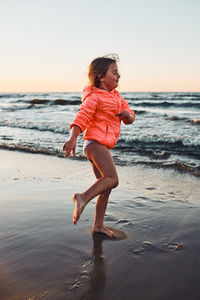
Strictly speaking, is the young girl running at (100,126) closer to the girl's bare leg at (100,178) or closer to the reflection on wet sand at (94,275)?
the girl's bare leg at (100,178)

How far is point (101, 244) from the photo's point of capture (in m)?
2.34

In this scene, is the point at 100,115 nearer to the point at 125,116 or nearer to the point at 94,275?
the point at 125,116

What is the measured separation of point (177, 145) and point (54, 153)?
10.9 feet

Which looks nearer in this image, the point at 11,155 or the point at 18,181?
the point at 18,181

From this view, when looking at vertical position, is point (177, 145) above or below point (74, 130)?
below

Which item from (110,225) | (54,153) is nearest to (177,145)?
(54,153)

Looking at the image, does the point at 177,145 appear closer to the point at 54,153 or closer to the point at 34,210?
the point at 54,153

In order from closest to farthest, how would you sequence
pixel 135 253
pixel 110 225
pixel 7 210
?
pixel 135 253 < pixel 110 225 < pixel 7 210

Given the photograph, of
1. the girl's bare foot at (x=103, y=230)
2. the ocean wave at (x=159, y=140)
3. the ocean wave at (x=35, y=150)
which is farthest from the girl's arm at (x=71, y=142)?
the ocean wave at (x=159, y=140)

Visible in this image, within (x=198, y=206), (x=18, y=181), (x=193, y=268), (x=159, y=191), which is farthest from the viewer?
(x=18, y=181)

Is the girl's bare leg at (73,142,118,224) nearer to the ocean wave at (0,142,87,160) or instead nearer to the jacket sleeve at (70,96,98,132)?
the jacket sleeve at (70,96,98,132)

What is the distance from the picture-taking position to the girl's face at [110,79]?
2609 mm

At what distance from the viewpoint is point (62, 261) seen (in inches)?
80.4

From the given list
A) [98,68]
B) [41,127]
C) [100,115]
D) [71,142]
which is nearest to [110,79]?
[98,68]
